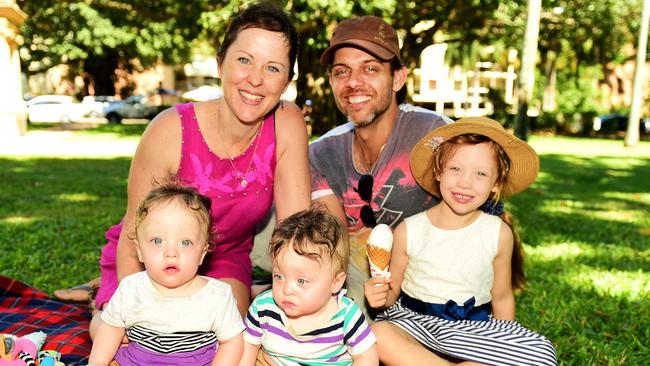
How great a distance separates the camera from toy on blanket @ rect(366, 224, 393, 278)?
10.6 ft

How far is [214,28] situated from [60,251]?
12.3 metres

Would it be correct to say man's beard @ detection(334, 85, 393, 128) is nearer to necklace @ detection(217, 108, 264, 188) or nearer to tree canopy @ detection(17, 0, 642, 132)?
necklace @ detection(217, 108, 264, 188)

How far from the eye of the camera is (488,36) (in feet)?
84.9

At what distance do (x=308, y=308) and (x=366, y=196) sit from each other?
1375 mm

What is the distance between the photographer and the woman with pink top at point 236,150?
347cm

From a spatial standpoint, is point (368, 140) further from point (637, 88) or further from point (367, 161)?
point (637, 88)

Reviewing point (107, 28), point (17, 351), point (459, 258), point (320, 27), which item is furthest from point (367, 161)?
point (107, 28)

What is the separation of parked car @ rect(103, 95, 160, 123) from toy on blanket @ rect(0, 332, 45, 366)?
113ft

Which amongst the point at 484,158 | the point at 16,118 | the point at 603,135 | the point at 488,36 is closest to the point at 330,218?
the point at 484,158

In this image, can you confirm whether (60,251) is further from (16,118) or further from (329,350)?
(16,118)

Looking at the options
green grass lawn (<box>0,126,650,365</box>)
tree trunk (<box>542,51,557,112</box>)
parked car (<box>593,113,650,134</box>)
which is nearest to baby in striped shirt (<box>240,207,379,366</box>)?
green grass lawn (<box>0,126,650,365</box>)

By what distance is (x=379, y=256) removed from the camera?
326 cm

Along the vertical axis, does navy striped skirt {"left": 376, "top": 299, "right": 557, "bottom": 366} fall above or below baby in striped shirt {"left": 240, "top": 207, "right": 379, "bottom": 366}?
below

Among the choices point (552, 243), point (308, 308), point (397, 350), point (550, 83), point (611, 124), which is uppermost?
point (550, 83)
